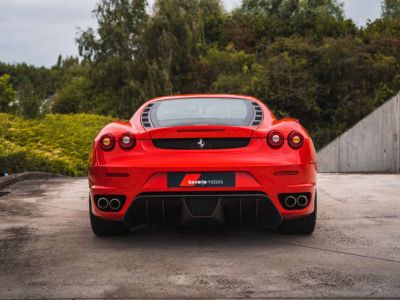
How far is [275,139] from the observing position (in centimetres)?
537

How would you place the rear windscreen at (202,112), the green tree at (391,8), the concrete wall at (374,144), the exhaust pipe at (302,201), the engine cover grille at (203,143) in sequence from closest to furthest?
1. the engine cover grille at (203,143)
2. the exhaust pipe at (302,201)
3. the rear windscreen at (202,112)
4. the concrete wall at (374,144)
5. the green tree at (391,8)

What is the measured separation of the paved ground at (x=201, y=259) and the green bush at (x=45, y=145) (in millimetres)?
5590

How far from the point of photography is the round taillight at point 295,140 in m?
5.42

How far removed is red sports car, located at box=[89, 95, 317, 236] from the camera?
5.20m

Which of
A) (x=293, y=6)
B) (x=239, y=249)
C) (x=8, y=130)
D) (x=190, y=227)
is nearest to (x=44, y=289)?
(x=239, y=249)

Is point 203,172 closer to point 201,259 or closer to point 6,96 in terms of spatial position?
point 201,259

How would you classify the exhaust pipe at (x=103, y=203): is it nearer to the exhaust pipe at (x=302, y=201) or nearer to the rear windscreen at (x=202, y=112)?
the rear windscreen at (x=202, y=112)

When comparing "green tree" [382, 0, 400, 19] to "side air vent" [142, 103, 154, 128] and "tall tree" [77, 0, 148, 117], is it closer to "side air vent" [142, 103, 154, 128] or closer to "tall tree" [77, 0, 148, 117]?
"tall tree" [77, 0, 148, 117]

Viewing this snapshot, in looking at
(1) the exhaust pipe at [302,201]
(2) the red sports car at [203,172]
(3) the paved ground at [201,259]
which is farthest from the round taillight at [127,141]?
(1) the exhaust pipe at [302,201]

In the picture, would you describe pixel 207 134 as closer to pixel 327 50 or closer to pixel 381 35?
pixel 327 50

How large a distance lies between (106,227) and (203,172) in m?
1.13

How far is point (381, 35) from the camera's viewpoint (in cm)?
4528

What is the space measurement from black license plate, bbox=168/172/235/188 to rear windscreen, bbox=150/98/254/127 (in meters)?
0.47

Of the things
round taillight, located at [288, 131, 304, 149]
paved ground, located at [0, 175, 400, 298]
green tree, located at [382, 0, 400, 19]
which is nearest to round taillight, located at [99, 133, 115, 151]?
paved ground, located at [0, 175, 400, 298]
